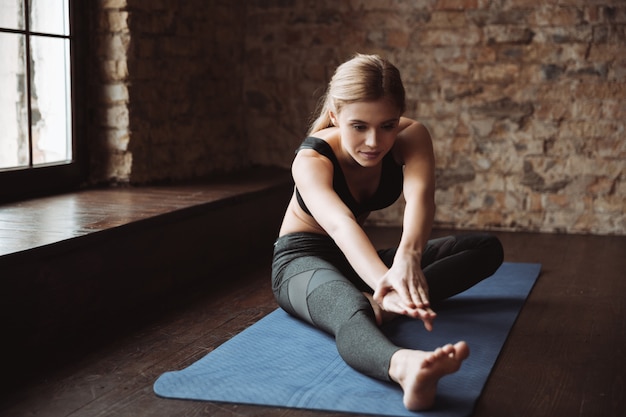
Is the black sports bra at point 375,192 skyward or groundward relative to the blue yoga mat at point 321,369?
skyward

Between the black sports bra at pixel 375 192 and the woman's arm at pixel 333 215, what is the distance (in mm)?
45

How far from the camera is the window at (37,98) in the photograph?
12.6 feet

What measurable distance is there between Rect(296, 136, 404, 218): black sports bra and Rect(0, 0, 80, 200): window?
1.65 metres

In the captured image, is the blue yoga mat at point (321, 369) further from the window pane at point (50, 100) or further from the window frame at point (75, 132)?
the window pane at point (50, 100)

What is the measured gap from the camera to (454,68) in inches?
211

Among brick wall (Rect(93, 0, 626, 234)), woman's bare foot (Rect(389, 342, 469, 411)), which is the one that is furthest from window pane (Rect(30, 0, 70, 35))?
woman's bare foot (Rect(389, 342, 469, 411))

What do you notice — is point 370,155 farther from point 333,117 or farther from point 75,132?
point 75,132

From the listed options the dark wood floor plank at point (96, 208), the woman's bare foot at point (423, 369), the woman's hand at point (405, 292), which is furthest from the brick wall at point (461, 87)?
the woman's bare foot at point (423, 369)

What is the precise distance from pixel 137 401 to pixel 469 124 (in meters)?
3.61

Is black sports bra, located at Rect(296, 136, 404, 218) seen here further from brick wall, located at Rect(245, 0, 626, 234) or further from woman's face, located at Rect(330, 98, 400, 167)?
brick wall, located at Rect(245, 0, 626, 234)

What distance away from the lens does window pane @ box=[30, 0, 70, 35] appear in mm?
4001

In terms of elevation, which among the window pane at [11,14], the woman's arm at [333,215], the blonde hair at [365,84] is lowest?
the woman's arm at [333,215]

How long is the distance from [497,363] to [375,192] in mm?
748

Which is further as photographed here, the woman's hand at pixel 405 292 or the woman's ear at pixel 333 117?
the woman's ear at pixel 333 117
